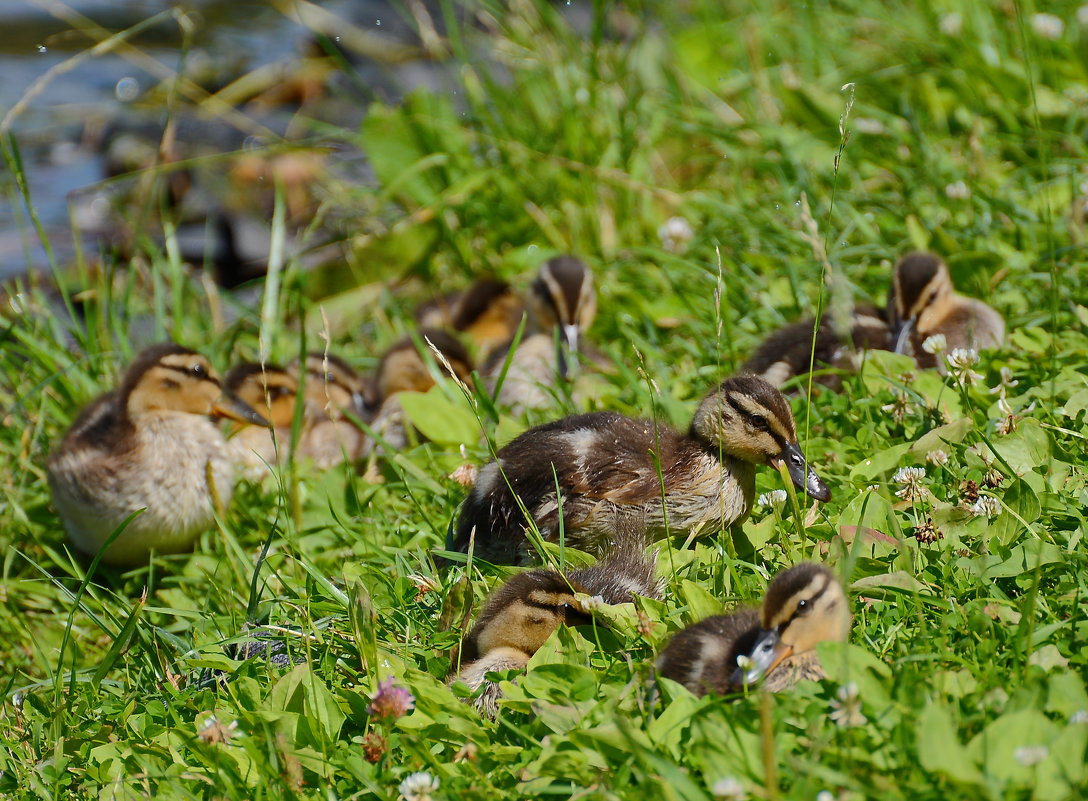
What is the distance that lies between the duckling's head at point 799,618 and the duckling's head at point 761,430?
31.2 inches

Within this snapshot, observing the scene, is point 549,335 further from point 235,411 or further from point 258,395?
point 235,411

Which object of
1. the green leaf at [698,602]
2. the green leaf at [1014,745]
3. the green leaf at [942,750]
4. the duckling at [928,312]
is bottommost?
the duckling at [928,312]

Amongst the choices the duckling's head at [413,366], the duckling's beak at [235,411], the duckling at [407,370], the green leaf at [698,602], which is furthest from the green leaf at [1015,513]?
the duckling's beak at [235,411]

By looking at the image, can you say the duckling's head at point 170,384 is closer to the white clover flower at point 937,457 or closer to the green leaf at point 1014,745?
the white clover flower at point 937,457

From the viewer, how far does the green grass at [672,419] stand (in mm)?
2375

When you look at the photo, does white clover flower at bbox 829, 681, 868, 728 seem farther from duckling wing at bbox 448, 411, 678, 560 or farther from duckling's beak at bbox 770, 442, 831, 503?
duckling wing at bbox 448, 411, 678, 560

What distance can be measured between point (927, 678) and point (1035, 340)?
2.08 m

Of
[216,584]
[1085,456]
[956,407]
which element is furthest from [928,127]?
[216,584]

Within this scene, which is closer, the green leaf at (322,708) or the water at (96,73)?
the green leaf at (322,708)

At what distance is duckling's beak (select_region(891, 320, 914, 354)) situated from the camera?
14.2 ft

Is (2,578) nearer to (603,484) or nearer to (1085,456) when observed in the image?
(603,484)

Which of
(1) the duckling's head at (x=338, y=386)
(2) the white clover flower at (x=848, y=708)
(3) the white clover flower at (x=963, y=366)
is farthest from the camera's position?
(1) the duckling's head at (x=338, y=386)

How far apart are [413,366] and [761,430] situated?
2.44 m

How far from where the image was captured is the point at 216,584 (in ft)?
12.1
